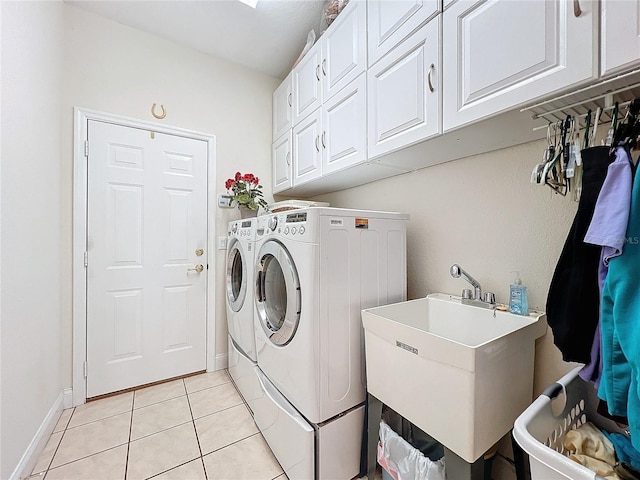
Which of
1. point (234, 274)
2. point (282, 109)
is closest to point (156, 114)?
point (282, 109)

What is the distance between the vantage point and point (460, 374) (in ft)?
2.84

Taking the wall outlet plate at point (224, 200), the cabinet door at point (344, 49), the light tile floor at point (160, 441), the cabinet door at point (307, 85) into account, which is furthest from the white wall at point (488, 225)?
the wall outlet plate at point (224, 200)

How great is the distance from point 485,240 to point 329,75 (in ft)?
4.47

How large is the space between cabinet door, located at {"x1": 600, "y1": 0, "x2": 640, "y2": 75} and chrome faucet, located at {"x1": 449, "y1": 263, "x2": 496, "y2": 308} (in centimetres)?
84

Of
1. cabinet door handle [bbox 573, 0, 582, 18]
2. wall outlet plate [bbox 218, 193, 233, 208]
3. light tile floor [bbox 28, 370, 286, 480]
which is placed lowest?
light tile floor [bbox 28, 370, 286, 480]

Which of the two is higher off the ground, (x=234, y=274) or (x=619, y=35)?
(x=619, y=35)

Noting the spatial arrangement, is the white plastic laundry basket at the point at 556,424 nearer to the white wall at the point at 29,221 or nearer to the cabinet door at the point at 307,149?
the cabinet door at the point at 307,149

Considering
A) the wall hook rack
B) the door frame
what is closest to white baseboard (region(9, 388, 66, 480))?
the door frame

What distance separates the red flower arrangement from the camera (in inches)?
94.3

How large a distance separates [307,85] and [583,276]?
1.94 meters

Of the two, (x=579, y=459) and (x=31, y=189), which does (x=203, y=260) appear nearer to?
(x=31, y=189)

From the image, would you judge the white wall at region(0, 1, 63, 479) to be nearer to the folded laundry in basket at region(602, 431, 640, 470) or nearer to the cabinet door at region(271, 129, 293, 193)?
the cabinet door at region(271, 129, 293, 193)

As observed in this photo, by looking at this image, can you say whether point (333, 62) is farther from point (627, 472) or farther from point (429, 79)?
point (627, 472)

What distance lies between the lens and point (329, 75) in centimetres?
174
